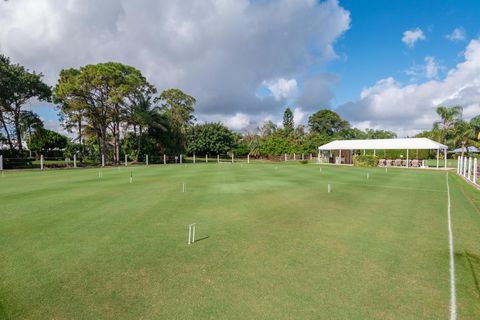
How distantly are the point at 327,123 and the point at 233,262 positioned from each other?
74052 millimetres

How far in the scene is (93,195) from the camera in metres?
10.8

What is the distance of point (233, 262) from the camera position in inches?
186

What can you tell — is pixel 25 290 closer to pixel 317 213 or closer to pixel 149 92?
pixel 317 213

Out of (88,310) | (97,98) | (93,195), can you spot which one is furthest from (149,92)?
(88,310)

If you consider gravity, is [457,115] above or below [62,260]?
above

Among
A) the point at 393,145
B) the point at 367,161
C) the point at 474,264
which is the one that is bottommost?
the point at 474,264

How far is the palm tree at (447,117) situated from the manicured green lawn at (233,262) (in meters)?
50.5

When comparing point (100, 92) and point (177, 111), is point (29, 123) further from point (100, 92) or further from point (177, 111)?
point (177, 111)

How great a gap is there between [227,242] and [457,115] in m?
58.9

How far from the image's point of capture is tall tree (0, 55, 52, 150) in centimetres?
2883

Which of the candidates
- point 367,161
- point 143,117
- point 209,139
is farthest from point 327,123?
point 143,117

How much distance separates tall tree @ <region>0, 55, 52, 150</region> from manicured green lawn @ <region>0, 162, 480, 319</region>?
27.9 m

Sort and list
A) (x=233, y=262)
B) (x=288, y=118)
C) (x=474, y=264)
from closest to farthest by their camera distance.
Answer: (x=233, y=262) → (x=474, y=264) → (x=288, y=118)

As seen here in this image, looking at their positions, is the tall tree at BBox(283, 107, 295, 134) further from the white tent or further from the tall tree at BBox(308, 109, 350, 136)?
the white tent
